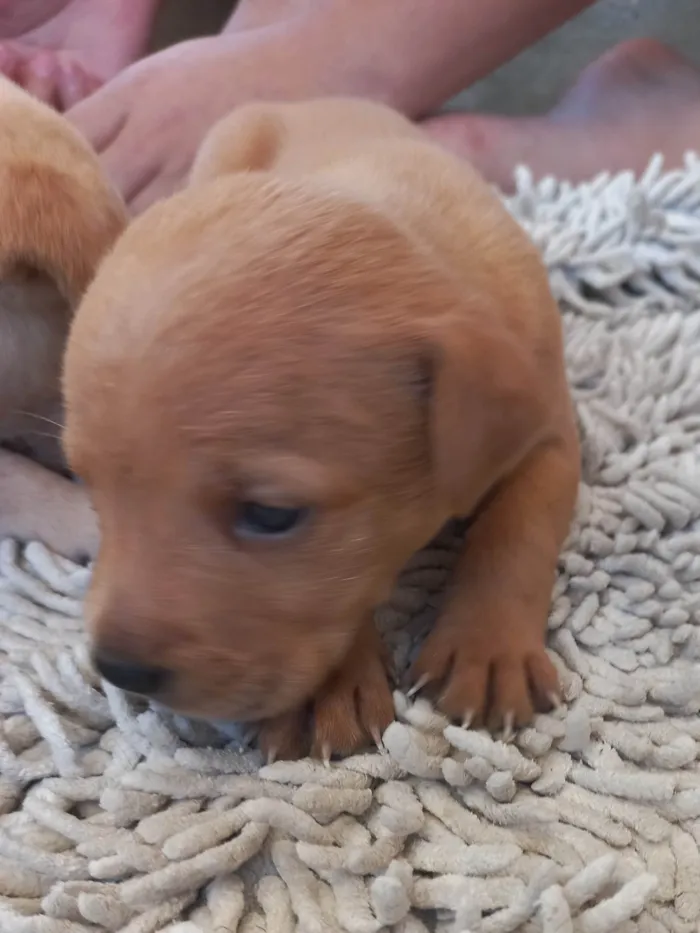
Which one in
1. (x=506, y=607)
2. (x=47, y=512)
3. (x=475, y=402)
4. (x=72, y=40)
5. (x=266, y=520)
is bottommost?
(x=47, y=512)

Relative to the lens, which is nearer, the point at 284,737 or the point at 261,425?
the point at 261,425

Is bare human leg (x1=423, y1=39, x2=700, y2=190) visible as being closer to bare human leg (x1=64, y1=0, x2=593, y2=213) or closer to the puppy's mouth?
bare human leg (x1=64, y1=0, x2=593, y2=213)

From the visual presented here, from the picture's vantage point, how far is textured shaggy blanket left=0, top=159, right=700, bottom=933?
3.74 feet

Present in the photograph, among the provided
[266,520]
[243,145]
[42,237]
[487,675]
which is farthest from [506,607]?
[243,145]

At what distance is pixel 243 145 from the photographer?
80.0 inches

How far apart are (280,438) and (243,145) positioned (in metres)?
1.14

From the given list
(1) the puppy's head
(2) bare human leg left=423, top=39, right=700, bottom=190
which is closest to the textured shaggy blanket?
(1) the puppy's head

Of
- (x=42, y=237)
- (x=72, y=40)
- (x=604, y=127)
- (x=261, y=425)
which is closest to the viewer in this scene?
(x=261, y=425)

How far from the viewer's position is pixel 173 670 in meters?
1.14

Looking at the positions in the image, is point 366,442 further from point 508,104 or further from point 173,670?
point 508,104

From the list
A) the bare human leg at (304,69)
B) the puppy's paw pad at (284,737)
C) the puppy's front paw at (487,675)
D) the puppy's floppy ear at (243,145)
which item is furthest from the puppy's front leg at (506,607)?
the bare human leg at (304,69)

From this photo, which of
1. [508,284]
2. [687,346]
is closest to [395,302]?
[508,284]

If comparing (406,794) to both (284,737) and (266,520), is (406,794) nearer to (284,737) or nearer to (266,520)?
(284,737)

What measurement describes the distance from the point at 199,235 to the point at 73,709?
70 cm
